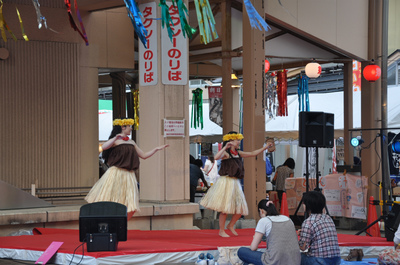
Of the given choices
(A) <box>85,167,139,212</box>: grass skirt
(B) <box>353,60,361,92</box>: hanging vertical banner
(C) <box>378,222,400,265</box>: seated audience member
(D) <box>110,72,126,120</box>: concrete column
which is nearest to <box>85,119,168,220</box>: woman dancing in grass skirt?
(A) <box>85,167,139,212</box>: grass skirt

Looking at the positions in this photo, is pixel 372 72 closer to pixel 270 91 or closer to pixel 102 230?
pixel 270 91

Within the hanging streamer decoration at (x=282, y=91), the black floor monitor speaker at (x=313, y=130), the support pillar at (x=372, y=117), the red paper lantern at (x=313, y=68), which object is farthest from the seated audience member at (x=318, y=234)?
the hanging streamer decoration at (x=282, y=91)

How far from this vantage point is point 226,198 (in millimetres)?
10477

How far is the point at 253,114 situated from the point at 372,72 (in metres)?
3.66

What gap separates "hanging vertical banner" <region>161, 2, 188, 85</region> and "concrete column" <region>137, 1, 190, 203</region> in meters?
0.07

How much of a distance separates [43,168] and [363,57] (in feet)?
26.3

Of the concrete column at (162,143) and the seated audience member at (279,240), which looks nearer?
the seated audience member at (279,240)

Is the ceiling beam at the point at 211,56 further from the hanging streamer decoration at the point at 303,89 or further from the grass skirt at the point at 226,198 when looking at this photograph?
the grass skirt at the point at 226,198

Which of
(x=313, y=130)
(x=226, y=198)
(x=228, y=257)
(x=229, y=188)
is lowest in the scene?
(x=228, y=257)

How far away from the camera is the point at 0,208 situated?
435 inches

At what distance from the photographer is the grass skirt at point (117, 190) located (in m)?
9.41

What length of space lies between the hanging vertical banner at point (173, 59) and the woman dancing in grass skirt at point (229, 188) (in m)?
1.47

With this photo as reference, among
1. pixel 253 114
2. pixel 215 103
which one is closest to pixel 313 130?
pixel 253 114

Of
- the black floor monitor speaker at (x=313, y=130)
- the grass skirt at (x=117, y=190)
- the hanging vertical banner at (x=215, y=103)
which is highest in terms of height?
the hanging vertical banner at (x=215, y=103)
